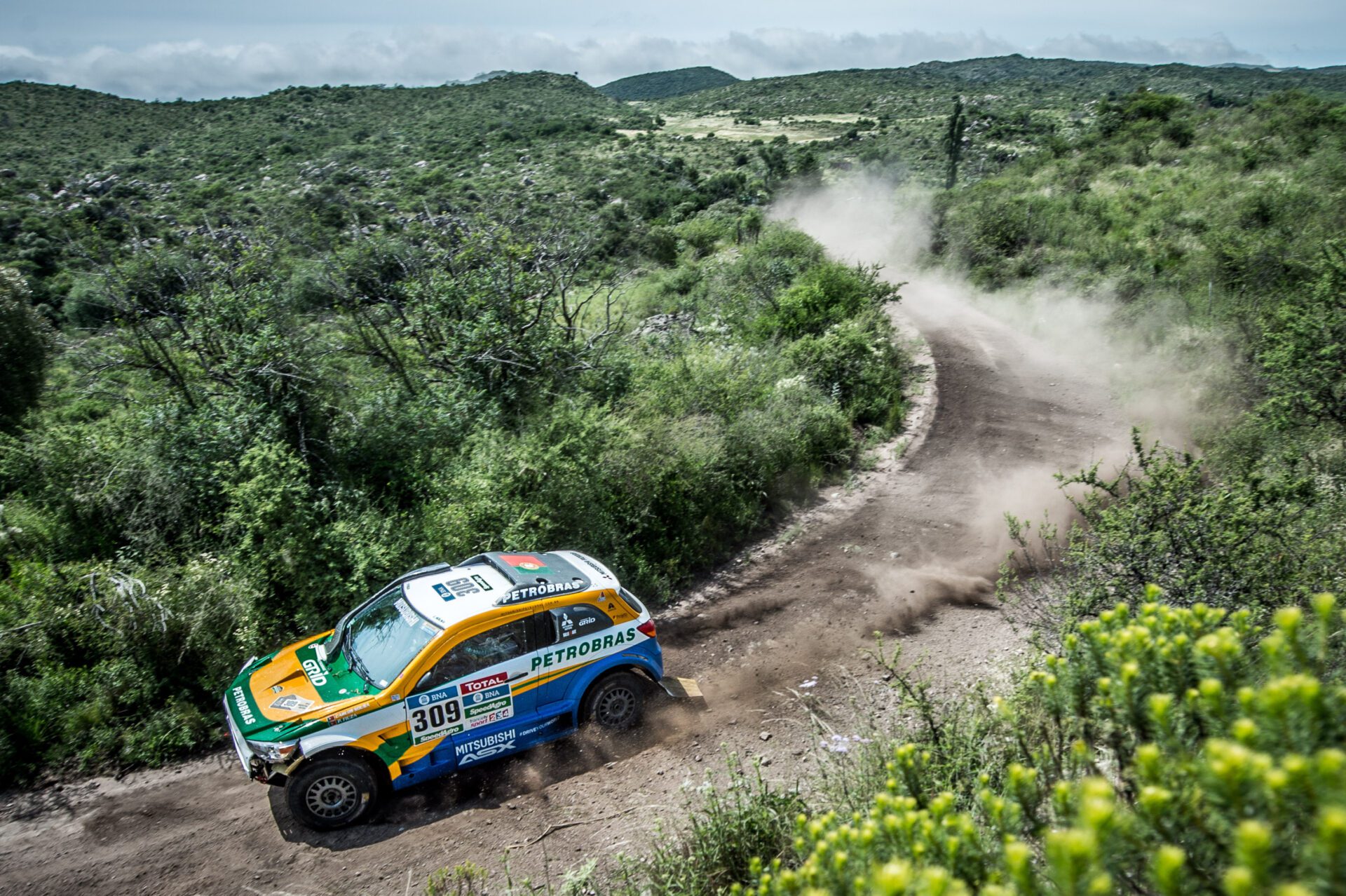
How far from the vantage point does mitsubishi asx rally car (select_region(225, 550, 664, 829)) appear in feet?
22.0

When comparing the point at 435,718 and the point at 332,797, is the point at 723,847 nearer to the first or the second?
the point at 435,718

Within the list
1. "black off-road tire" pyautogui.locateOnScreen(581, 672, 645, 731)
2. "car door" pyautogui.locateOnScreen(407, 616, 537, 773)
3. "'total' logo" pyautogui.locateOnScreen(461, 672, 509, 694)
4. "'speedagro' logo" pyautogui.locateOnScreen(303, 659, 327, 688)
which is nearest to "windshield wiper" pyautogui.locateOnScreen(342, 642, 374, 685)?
"'speedagro' logo" pyautogui.locateOnScreen(303, 659, 327, 688)

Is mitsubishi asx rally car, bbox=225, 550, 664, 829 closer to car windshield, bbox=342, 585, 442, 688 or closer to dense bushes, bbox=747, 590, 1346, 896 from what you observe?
car windshield, bbox=342, 585, 442, 688

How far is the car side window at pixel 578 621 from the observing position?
7594mm

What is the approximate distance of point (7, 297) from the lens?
14.3 meters

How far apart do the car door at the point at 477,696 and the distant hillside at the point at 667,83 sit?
428 feet

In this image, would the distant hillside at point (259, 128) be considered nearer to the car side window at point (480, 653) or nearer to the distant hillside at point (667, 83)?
the car side window at point (480, 653)

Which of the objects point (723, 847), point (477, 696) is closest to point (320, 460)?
point (477, 696)

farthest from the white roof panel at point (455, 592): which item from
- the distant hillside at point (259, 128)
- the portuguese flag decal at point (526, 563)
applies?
the distant hillside at point (259, 128)

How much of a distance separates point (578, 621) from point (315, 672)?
95.3 inches

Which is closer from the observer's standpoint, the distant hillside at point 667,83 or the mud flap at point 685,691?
the mud flap at point 685,691

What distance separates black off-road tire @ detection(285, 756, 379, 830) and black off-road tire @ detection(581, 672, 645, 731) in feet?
6.81

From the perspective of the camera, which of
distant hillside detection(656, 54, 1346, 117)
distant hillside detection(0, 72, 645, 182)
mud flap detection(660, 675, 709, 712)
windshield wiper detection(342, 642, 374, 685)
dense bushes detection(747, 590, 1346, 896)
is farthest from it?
distant hillside detection(656, 54, 1346, 117)

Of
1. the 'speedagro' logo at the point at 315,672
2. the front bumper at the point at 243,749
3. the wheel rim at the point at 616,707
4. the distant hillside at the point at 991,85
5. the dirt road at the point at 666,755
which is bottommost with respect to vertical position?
the dirt road at the point at 666,755
